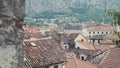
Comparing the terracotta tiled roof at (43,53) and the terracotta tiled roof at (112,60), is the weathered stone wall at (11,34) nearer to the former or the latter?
the terracotta tiled roof at (43,53)

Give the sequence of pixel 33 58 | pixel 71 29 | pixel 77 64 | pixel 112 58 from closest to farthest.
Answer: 1. pixel 33 58
2. pixel 112 58
3. pixel 77 64
4. pixel 71 29

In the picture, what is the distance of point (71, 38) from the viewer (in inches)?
3061

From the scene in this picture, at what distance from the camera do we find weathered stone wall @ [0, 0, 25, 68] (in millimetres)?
4451

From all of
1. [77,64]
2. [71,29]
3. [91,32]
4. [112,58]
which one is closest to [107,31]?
[91,32]

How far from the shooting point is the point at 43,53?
21.5 m

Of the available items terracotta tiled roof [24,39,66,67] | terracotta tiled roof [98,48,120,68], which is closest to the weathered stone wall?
terracotta tiled roof [24,39,66,67]

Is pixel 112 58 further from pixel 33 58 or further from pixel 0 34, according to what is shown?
pixel 0 34

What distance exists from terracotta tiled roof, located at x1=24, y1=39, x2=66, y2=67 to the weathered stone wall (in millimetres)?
15256

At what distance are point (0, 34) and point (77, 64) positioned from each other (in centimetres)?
2742

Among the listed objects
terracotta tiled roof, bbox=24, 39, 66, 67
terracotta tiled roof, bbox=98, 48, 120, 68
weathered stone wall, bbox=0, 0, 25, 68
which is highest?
weathered stone wall, bbox=0, 0, 25, 68

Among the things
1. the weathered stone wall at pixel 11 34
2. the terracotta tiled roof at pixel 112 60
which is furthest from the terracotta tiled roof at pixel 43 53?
the weathered stone wall at pixel 11 34

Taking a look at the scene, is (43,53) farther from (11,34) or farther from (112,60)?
(11,34)

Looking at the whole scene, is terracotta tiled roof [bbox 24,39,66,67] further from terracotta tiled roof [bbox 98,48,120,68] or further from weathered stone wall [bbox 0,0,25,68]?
weathered stone wall [bbox 0,0,25,68]

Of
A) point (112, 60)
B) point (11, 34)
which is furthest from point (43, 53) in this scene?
point (11, 34)
